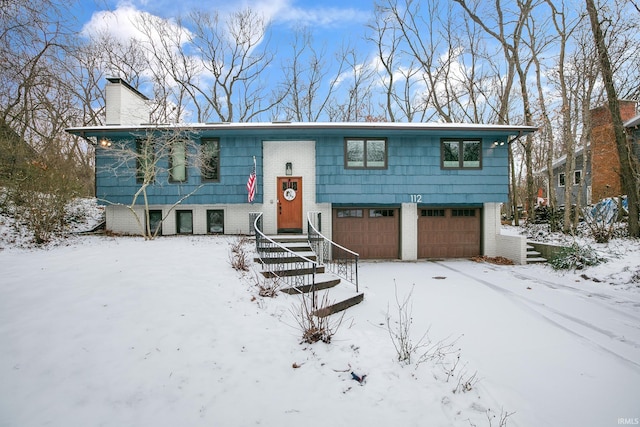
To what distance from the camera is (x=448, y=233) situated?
1241cm

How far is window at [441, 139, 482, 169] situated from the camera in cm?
1187

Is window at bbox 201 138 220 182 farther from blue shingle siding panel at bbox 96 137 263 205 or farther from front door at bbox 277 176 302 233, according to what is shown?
front door at bbox 277 176 302 233

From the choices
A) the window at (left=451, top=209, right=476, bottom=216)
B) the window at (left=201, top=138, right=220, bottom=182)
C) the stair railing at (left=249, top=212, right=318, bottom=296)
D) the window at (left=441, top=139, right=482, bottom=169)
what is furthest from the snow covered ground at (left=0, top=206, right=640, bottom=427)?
the window at (left=441, top=139, right=482, bottom=169)

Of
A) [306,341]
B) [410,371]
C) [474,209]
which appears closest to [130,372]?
[306,341]

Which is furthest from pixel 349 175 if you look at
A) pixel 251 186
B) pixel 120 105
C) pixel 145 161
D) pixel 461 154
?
pixel 120 105

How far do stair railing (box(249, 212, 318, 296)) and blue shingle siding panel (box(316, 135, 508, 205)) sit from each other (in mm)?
3938

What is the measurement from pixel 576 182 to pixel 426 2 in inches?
719

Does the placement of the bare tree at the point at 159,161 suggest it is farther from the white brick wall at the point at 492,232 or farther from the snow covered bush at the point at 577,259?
the snow covered bush at the point at 577,259

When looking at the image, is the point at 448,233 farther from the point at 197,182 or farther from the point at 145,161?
the point at 145,161

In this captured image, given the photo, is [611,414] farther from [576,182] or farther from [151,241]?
[576,182]

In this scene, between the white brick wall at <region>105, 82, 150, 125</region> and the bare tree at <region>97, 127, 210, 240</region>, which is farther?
the white brick wall at <region>105, 82, 150, 125</region>

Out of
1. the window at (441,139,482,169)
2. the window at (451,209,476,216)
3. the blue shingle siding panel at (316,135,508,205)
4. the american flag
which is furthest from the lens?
the window at (451,209,476,216)

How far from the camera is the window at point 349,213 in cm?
1215

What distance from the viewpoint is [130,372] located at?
Answer: 3387 mm
